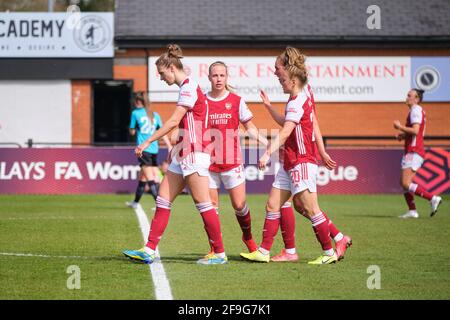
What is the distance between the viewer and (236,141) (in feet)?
33.7

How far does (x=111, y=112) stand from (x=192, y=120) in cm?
2343

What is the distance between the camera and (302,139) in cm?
938

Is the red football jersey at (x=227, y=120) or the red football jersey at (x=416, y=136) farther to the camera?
the red football jersey at (x=416, y=136)

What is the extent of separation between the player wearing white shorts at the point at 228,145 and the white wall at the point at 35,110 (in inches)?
797

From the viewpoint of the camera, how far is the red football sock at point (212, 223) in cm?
929

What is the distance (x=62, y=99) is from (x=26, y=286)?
22653 millimetres

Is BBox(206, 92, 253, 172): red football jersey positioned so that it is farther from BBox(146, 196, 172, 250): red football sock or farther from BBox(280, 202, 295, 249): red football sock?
BBox(146, 196, 172, 250): red football sock

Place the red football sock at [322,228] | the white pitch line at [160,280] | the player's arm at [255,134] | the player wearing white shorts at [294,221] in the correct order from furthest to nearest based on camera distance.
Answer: the player's arm at [255,134] → the player wearing white shorts at [294,221] → the red football sock at [322,228] → the white pitch line at [160,280]

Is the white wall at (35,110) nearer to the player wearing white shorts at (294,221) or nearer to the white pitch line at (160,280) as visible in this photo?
the white pitch line at (160,280)

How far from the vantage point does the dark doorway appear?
31.8 meters

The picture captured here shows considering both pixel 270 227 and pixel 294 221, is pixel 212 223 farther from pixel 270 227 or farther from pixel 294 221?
pixel 294 221

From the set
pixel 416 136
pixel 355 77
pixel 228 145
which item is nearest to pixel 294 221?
pixel 228 145

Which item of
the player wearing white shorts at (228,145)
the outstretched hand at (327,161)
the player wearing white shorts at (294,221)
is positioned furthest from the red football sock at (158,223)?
the outstretched hand at (327,161)

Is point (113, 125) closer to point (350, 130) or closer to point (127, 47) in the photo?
point (127, 47)
